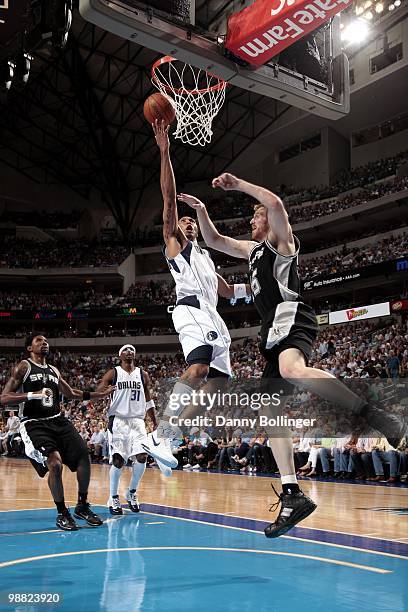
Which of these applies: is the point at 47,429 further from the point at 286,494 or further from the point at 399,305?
the point at 399,305

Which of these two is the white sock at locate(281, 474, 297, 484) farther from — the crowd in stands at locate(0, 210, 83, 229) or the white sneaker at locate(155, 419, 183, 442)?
the crowd in stands at locate(0, 210, 83, 229)

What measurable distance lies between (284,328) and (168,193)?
4.62ft

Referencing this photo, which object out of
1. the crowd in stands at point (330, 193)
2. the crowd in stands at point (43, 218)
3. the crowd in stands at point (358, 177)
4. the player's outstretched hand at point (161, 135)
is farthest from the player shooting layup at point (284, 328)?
the crowd in stands at point (43, 218)

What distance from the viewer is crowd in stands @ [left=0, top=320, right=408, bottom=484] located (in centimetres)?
1221

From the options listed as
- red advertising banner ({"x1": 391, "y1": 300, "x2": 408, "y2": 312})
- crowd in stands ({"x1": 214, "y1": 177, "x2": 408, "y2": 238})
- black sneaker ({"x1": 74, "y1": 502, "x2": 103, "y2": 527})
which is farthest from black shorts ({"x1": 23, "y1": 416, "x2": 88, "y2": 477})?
crowd in stands ({"x1": 214, "y1": 177, "x2": 408, "y2": 238})

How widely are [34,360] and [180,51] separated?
3.50m

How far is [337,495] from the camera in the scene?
32.2 feet

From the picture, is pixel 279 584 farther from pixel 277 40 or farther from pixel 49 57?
pixel 49 57

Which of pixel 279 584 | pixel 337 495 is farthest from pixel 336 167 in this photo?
pixel 279 584

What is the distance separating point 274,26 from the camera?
6.67 meters

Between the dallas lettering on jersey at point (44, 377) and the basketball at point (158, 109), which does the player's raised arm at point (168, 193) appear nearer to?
the basketball at point (158, 109)

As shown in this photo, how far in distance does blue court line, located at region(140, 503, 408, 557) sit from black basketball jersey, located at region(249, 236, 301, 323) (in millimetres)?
2542

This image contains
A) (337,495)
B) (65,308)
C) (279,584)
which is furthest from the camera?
(65,308)

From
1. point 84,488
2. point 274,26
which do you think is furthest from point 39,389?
A: point 274,26
